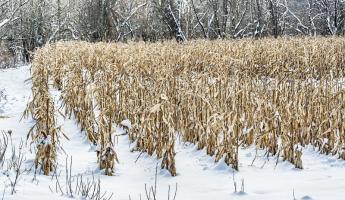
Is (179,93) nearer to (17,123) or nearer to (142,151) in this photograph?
(142,151)

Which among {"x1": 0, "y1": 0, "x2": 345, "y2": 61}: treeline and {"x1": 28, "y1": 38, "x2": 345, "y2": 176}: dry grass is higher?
{"x1": 0, "y1": 0, "x2": 345, "y2": 61}: treeline

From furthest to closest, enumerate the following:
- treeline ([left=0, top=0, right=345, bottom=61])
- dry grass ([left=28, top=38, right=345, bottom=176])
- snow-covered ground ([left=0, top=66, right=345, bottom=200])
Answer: treeline ([left=0, top=0, right=345, bottom=61])
dry grass ([left=28, top=38, right=345, bottom=176])
snow-covered ground ([left=0, top=66, right=345, bottom=200])

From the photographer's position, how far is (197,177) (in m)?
3.96

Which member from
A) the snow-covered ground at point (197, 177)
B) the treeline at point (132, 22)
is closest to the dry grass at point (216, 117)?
the snow-covered ground at point (197, 177)

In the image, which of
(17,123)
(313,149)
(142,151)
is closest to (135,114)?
(142,151)

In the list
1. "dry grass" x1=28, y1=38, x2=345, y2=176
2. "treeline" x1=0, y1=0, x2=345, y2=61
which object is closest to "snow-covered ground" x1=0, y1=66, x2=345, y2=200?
→ "dry grass" x1=28, y1=38, x2=345, y2=176

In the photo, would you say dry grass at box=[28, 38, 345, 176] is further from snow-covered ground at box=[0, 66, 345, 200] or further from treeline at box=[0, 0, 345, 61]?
treeline at box=[0, 0, 345, 61]

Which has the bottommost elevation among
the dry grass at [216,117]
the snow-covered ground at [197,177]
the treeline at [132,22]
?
the snow-covered ground at [197,177]

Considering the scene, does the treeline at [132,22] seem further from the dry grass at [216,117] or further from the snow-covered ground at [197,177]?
the snow-covered ground at [197,177]

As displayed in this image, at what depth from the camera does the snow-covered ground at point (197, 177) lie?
10.7ft

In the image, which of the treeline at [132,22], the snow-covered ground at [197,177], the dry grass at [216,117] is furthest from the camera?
the treeline at [132,22]

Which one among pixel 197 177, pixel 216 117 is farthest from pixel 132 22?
pixel 197 177

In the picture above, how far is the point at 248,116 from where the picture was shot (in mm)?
5062

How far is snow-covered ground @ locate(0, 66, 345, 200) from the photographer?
3.27 metres
